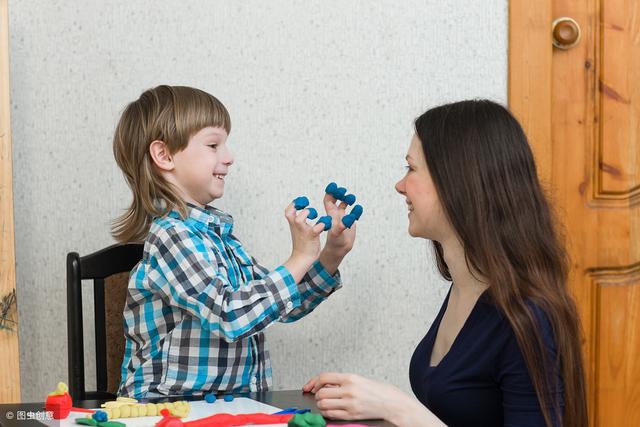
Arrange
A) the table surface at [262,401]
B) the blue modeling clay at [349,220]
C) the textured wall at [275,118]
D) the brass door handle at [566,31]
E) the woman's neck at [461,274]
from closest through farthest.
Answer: the table surface at [262,401], the woman's neck at [461,274], the blue modeling clay at [349,220], the textured wall at [275,118], the brass door handle at [566,31]

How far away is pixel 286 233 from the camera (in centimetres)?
206

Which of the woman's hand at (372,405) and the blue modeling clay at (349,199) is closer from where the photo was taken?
the woman's hand at (372,405)

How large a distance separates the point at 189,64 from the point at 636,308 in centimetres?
128

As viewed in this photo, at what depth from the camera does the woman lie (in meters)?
1.11

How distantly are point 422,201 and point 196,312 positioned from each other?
1.53ft

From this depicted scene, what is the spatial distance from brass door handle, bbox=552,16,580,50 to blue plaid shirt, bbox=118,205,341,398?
1023mm

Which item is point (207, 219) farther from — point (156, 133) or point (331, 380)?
point (331, 380)

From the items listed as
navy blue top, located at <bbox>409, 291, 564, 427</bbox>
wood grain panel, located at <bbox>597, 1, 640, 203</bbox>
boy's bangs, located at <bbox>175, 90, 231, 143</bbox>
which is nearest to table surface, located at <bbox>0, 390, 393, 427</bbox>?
navy blue top, located at <bbox>409, 291, 564, 427</bbox>

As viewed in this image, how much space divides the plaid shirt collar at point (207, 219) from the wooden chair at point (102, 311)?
169mm

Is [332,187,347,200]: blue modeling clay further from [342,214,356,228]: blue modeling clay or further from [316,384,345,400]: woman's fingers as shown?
[316,384,345,400]: woman's fingers

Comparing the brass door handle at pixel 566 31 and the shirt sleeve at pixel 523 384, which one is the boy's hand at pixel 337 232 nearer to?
the shirt sleeve at pixel 523 384

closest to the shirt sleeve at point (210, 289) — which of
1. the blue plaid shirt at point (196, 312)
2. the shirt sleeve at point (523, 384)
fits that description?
the blue plaid shirt at point (196, 312)

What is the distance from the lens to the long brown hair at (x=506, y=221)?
114 cm

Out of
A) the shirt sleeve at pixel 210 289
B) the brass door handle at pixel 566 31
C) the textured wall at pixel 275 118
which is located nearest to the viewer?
the shirt sleeve at pixel 210 289
